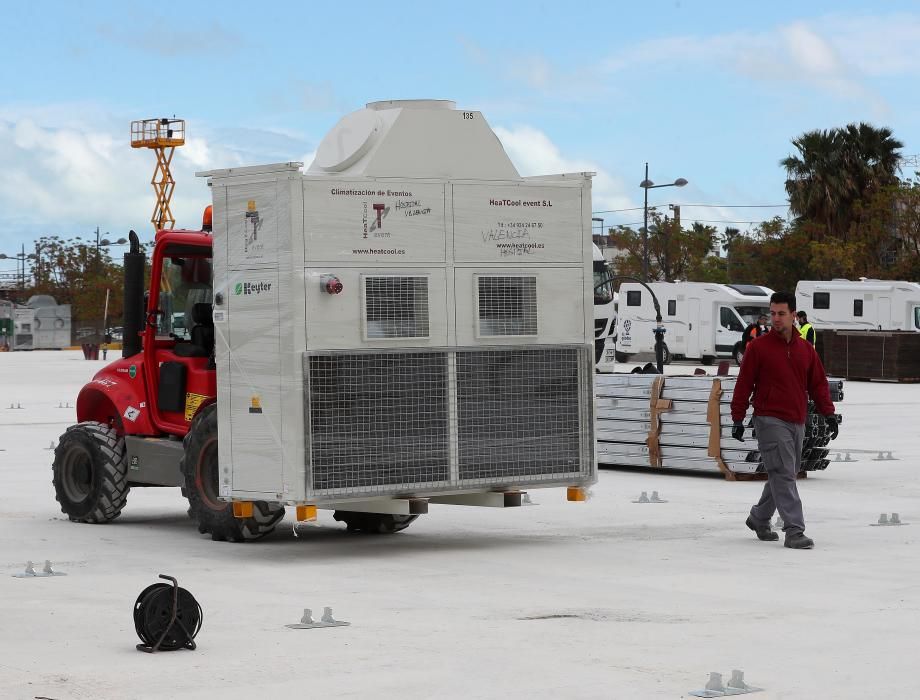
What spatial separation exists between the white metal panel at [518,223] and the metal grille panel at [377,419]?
0.95 meters

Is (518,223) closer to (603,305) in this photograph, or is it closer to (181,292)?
(181,292)

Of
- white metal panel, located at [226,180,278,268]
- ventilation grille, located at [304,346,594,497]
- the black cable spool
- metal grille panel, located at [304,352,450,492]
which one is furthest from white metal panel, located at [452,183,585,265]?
the black cable spool

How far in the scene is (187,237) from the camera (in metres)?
14.2

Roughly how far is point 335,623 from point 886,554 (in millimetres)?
5025

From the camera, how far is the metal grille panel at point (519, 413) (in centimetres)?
1273

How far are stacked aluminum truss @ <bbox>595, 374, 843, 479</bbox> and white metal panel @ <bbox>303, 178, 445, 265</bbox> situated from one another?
239 inches

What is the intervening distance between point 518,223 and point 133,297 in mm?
3549

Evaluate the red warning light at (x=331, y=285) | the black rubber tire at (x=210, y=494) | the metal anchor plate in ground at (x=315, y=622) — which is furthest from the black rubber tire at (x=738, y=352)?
the metal anchor plate in ground at (x=315, y=622)

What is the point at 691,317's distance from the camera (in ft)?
177

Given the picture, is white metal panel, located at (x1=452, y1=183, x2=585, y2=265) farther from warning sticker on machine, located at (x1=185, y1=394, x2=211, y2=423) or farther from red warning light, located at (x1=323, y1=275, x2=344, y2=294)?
warning sticker on machine, located at (x1=185, y1=394, x2=211, y2=423)

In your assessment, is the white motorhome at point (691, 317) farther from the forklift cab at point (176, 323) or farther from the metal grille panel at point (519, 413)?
the metal grille panel at point (519, 413)

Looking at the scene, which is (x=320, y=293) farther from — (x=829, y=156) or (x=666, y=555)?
(x=829, y=156)

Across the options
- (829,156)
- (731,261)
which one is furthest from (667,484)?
(731,261)

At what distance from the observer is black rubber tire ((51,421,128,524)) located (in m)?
14.2
